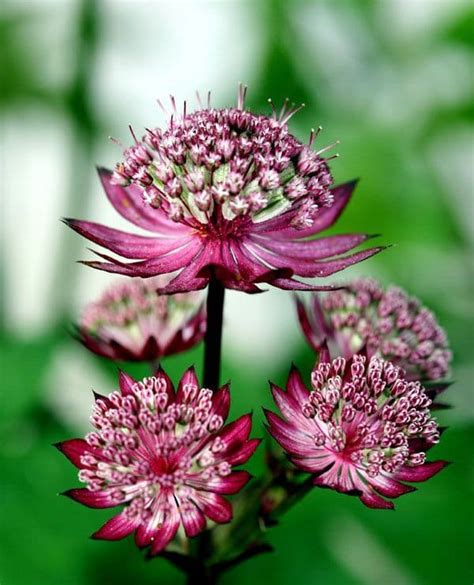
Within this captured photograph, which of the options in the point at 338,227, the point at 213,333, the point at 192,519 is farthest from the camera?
the point at 338,227

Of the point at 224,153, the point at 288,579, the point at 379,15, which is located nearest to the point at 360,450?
the point at 224,153

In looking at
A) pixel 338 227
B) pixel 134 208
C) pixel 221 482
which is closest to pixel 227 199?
pixel 134 208

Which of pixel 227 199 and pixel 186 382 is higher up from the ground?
pixel 227 199

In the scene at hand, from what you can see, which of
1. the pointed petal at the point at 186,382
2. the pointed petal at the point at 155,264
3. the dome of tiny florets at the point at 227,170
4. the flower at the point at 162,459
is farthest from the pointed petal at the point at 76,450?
the dome of tiny florets at the point at 227,170

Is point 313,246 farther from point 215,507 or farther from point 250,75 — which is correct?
point 250,75

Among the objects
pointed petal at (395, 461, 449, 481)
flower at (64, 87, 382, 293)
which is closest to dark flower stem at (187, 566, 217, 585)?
pointed petal at (395, 461, 449, 481)

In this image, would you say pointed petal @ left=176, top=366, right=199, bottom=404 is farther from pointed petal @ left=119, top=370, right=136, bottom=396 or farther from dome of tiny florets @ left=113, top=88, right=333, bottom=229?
dome of tiny florets @ left=113, top=88, right=333, bottom=229

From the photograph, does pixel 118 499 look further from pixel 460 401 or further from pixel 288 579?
pixel 460 401

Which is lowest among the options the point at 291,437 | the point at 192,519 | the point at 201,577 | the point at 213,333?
the point at 201,577
